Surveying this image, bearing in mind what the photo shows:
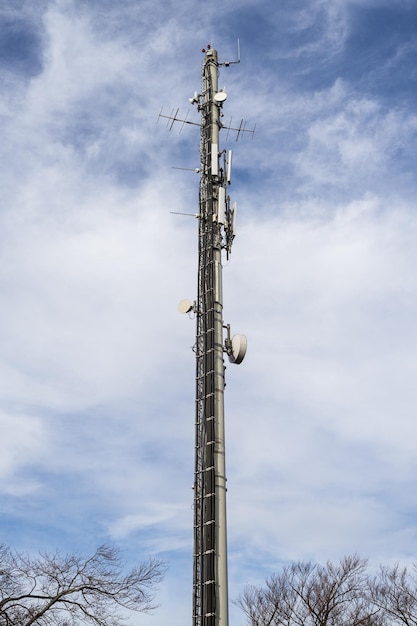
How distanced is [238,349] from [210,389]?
1433 mm

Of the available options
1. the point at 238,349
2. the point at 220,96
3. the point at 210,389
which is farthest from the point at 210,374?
the point at 220,96

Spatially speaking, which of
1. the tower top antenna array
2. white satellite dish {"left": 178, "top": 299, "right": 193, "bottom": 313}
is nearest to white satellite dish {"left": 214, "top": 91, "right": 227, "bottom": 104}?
the tower top antenna array

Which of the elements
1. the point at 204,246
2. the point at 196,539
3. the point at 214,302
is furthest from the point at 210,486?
the point at 204,246

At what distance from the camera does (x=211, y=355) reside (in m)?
20.5

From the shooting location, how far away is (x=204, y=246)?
22562mm

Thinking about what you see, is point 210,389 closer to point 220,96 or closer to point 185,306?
point 185,306

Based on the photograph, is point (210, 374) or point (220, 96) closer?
point (210, 374)

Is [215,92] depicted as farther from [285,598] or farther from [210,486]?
[285,598]

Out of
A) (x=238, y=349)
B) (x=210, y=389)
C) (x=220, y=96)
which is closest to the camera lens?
(x=210, y=389)

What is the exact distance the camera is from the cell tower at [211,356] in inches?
705

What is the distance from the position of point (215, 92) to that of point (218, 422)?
12.2 metres

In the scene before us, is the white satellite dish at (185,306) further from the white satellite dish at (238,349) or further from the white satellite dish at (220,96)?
the white satellite dish at (220,96)

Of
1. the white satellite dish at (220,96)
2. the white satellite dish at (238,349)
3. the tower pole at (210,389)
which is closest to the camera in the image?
the tower pole at (210,389)

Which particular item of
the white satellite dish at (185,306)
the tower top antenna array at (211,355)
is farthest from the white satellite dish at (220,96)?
the white satellite dish at (185,306)
